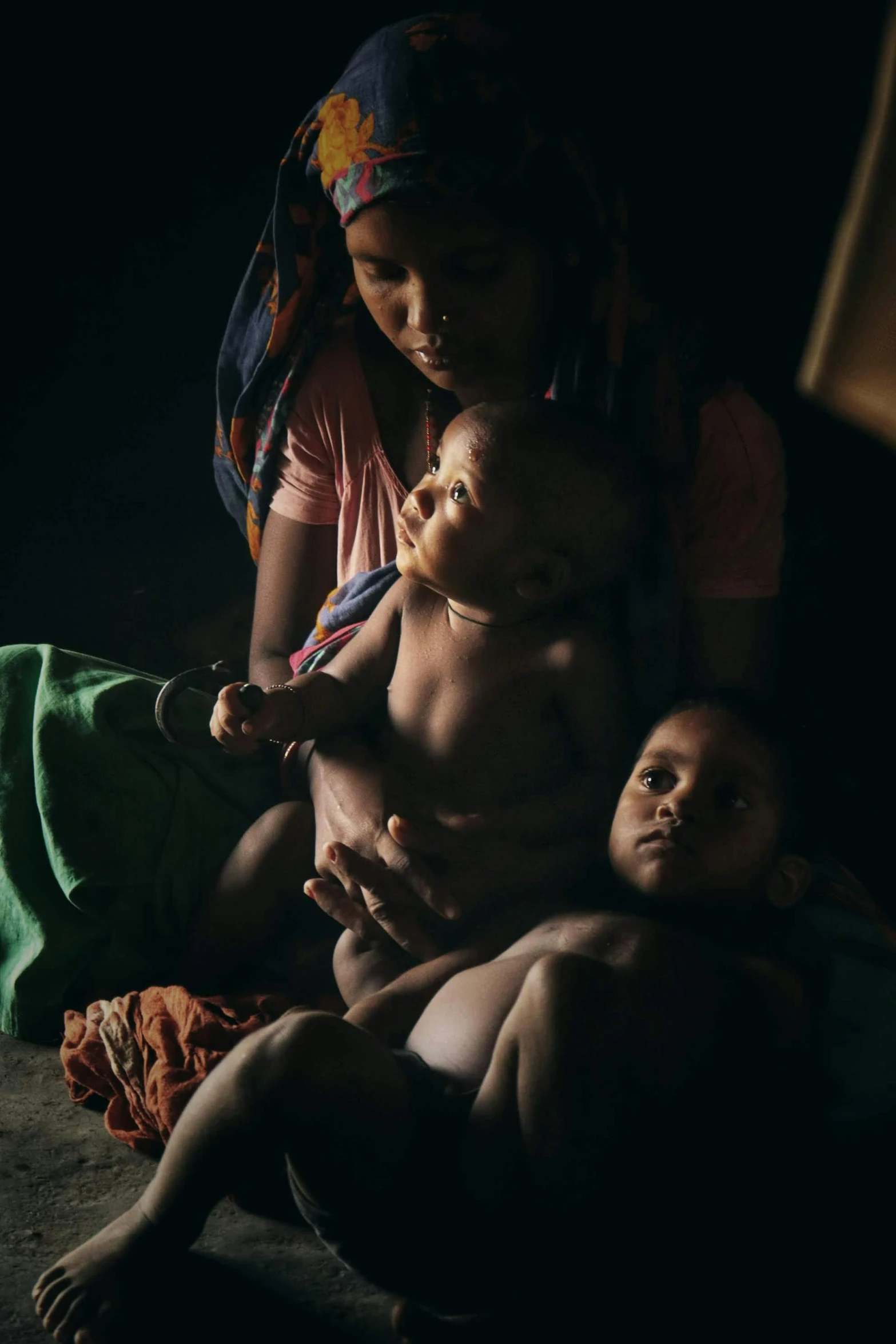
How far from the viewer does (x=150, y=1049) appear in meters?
1.16

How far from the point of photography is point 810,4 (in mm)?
1493

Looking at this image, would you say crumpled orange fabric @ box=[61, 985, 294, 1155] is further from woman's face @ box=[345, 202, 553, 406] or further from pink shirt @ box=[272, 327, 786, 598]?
woman's face @ box=[345, 202, 553, 406]

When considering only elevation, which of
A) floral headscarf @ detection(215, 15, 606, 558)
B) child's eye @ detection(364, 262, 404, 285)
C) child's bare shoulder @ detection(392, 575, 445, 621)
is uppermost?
floral headscarf @ detection(215, 15, 606, 558)

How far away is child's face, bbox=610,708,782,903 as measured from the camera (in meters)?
1.14

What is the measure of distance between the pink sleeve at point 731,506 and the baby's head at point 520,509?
0.55ft

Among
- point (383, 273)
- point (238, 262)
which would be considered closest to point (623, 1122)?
point (383, 273)

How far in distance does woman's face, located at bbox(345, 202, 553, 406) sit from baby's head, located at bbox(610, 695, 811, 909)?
405mm

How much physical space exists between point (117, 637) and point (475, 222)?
3.76ft

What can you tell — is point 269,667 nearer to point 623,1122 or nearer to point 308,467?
point 308,467

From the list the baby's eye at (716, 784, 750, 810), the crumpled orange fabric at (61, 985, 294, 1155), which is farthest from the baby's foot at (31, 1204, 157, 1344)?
the baby's eye at (716, 784, 750, 810)

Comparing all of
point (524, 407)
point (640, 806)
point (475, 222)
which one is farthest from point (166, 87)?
point (640, 806)

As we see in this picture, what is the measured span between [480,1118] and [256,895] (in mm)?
468

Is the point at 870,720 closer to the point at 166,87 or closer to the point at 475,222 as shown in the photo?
the point at 475,222

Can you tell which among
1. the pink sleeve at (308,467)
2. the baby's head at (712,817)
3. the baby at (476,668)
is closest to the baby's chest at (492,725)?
the baby at (476,668)
